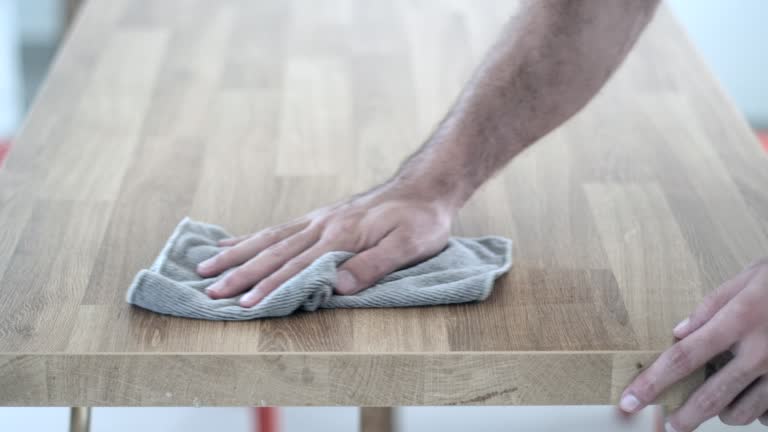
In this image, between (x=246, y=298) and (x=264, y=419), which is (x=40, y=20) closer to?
(x=264, y=419)

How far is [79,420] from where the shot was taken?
5.13ft

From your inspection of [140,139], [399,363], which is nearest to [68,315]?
[399,363]

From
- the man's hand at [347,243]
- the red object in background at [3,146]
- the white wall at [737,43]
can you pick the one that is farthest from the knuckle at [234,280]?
the white wall at [737,43]

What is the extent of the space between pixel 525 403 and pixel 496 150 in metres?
0.37

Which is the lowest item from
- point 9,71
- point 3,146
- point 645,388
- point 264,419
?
→ point 9,71

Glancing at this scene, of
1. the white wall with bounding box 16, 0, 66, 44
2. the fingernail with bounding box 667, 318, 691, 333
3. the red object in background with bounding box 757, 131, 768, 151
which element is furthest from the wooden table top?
the white wall with bounding box 16, 0, 66, 44

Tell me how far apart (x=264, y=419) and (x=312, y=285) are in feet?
2.56

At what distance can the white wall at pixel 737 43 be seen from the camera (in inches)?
126

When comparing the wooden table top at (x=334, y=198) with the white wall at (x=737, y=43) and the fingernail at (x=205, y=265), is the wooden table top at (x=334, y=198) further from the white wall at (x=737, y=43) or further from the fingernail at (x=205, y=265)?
the white wall at (x=737, y=43)

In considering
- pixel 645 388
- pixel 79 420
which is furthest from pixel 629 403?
pixel 79 420

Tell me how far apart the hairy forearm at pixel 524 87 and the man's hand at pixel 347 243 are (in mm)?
47

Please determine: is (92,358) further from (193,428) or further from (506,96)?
(193,428)

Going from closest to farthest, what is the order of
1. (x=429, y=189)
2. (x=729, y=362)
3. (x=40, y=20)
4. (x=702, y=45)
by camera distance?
(x=729, y=362), (x=429, y=189), (x=702, y=45), (x=40, y=20)

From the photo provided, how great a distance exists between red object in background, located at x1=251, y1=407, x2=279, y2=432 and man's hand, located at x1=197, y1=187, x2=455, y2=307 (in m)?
0.65
